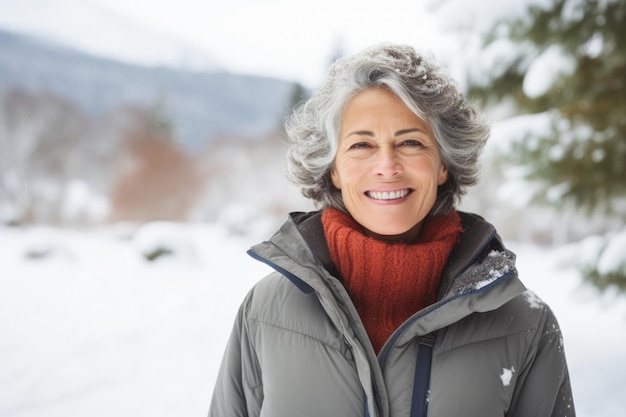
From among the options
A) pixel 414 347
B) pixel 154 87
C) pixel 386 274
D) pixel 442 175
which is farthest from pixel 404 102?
pixel 154 87

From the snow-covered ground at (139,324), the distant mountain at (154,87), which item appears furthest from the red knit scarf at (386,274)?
the distant mountain at (154,87)

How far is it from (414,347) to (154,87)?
24227 mm

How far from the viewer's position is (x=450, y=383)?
128 cm

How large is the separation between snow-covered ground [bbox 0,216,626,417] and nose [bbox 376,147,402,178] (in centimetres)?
372

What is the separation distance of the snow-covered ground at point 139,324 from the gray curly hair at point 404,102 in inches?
133

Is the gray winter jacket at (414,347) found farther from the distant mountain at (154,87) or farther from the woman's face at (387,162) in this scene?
the distant mountain at (154,87)

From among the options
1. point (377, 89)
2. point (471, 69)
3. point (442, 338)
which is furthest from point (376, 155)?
point (471, 69)

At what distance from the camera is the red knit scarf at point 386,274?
1.43 meters

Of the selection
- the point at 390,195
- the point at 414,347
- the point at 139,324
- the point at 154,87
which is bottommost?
the point at 139,324

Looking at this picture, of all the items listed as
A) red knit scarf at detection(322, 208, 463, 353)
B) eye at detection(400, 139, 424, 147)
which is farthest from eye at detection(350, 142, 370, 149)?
red knit scarf at detection(322, 208, 463, 353)

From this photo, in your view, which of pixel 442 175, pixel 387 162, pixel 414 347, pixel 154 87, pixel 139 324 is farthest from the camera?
pixel 154 87

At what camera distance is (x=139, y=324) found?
7832 mm

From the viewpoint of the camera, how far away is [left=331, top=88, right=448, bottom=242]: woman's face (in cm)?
143

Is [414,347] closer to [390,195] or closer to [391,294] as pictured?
[391,294]
